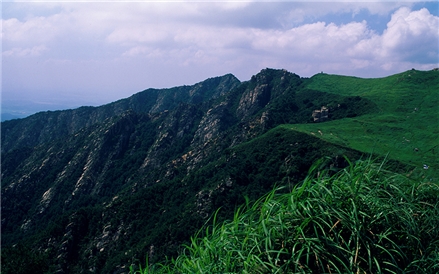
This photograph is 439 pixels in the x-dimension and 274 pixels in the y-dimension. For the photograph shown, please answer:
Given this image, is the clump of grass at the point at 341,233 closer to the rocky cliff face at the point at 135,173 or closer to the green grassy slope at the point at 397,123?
the rocky cliff face at the point at 135,173

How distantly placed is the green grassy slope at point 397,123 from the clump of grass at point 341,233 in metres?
28.5

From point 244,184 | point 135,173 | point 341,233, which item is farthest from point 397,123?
point 135,173

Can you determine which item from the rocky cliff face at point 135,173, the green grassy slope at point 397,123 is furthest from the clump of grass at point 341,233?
the green grassy slope at point 397,123

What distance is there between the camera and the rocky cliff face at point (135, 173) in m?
42.3

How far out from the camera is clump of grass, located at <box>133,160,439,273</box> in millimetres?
3715

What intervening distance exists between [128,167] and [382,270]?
8476 cm

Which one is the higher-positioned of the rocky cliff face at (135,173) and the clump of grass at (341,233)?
Answer: the clump of grass at (341,233)

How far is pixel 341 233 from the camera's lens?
13.0 ft

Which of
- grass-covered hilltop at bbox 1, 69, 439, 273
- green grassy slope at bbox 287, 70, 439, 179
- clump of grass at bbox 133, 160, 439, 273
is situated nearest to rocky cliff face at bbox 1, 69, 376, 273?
grass-covered hilltop at bbox 1, 69, 439, 273

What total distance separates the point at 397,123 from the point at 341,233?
5260 centimetres

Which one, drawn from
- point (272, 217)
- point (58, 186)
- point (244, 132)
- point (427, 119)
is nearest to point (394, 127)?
point (427, 119)

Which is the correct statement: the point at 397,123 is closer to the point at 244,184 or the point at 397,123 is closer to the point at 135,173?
the point at 244,184

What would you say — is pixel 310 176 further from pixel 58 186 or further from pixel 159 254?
pixel 58 186

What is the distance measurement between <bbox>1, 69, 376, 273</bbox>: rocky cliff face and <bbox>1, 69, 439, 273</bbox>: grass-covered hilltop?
0.93 feet
